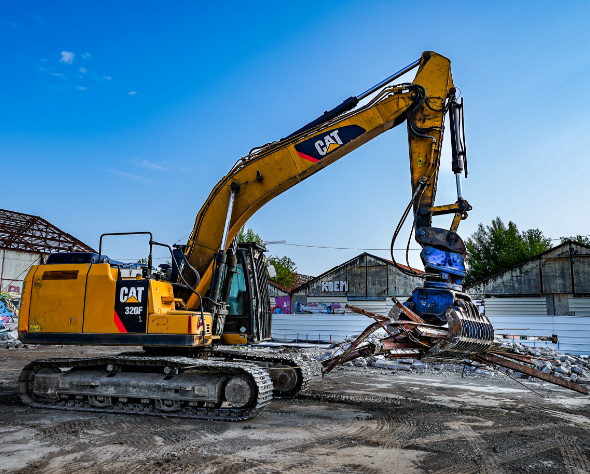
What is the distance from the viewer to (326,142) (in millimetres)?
7582

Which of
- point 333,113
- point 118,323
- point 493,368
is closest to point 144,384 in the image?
point 118,323

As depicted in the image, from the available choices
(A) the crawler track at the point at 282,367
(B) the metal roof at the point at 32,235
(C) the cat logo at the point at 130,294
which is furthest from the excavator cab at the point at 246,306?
(B) the metal roof at the point at 32,235

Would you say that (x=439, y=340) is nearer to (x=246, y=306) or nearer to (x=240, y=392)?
(x=240, y=392)

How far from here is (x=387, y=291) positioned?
33.7 metres

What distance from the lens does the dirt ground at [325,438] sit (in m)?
4.64

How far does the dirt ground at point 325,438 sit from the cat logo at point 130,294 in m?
1.55

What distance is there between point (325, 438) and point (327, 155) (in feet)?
13.1

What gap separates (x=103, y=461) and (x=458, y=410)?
4.91 m

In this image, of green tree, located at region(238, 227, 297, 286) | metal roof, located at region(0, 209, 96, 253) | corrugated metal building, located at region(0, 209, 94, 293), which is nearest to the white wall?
corrugated metal building, located at region(0, 209, 94, 293)

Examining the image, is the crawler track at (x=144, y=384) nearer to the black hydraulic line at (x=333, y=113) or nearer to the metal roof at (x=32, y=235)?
the black hydraulic line at (x=333, y=113)

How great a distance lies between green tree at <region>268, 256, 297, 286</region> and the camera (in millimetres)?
45156

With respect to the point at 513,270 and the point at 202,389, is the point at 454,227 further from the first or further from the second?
the point at 513,270

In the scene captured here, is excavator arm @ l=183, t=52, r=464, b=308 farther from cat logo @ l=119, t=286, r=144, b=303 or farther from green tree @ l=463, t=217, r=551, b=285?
green tree @ l=463, t=217, r=551, b=285

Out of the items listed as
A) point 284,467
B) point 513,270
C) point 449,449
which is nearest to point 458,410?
point 449,449
